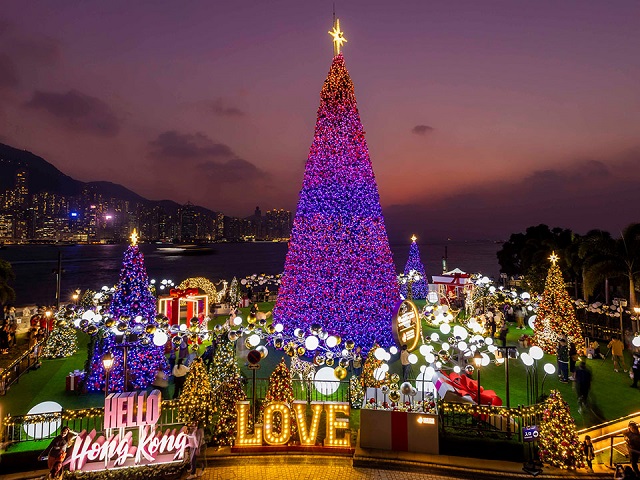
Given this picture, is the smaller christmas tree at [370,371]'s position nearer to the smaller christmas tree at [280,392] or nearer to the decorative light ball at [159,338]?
the smaller christmas tree at [280,392]

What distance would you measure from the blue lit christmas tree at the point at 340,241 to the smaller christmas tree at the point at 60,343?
33.3ft

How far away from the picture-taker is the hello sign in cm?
701

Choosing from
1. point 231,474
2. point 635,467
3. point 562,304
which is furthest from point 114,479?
point 562,304

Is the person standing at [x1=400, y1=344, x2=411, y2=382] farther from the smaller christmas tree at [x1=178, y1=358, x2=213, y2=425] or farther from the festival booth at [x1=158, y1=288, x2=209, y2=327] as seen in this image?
the festival booth at [x1=158, y1=288, x2=209, y2=327]

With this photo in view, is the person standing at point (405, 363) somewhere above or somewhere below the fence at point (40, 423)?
above

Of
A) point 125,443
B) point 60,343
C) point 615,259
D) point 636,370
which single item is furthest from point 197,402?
point 615,259

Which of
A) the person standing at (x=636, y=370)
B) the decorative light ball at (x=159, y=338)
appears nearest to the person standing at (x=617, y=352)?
the person standing at (x=636, y=370)

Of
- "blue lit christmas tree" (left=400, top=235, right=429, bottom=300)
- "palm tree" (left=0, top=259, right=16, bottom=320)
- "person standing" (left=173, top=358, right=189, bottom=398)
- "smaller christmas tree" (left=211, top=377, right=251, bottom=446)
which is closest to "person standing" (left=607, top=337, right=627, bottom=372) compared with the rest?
"smaller christmas tree" (left=211, top=377, right=251, bottom=446)

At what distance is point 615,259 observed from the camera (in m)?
20.6

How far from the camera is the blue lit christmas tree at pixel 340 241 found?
44.8 feet

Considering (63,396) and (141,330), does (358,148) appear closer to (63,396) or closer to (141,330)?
(141,330)

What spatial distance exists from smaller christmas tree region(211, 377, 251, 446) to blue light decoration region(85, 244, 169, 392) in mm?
4055

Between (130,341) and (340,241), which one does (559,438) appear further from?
(130,341)

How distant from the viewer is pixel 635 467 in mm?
7145
